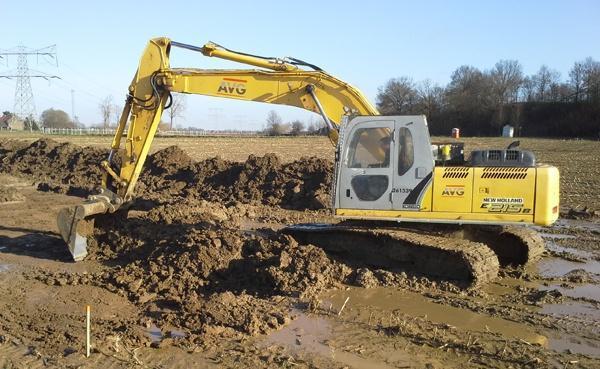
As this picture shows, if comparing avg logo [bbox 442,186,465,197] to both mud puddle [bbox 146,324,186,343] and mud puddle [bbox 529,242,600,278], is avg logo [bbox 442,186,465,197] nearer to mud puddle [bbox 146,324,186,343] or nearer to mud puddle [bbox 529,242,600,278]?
mud puddle [bbox 529,242,600,278]

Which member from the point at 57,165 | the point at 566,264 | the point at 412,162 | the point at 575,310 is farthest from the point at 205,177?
the point at 575,310

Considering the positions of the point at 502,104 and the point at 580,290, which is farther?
the point at 502,104

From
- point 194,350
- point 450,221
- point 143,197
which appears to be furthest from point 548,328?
point 143,197

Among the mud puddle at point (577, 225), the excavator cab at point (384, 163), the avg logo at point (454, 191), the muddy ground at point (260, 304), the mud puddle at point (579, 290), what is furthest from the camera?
the mud puddle at point (577, 225)

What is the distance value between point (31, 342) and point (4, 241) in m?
5.89

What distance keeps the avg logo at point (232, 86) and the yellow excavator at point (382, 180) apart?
17mm

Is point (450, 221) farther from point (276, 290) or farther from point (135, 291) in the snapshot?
point (135, 291)

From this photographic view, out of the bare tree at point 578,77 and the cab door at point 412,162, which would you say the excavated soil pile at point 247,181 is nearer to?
the cab door at point 412,162

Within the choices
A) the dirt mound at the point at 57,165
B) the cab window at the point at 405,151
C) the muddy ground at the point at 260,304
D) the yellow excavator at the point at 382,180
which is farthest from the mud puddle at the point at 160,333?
the dirt mound at the point at 57,165

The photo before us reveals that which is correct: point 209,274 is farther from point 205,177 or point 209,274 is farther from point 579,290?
point 205,177

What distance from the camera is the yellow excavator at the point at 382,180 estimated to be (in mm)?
7867

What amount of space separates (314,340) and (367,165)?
311cm

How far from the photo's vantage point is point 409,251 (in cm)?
828

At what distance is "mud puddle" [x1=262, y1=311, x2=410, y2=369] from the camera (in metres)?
5.45
